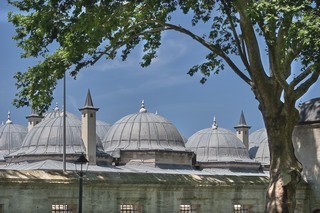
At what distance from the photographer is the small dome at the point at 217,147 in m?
75.1

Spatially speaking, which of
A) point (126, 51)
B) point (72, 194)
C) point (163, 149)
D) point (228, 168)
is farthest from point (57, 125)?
point (72, 194)

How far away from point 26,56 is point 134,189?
178 inches

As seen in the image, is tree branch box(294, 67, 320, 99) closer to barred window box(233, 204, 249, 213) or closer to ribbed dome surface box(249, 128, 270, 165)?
barred window box(233, 204, 249, 213)

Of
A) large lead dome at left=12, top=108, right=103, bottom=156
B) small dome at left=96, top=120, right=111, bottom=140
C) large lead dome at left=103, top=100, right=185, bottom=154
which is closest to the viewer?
large lead dome at left=12, top=108, right=103, bottom=156

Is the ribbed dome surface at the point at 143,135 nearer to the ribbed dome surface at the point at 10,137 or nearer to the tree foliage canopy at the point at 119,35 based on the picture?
the ribbed dome surface at the point at 10,137

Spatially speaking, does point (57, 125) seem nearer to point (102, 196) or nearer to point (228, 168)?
point (228, 168)

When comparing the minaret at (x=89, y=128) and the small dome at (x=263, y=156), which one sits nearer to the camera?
the minaret at (x=89, y=128)

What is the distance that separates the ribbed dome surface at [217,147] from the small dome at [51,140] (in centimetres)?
1544

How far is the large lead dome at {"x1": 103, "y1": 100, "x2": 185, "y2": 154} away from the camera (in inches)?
2574

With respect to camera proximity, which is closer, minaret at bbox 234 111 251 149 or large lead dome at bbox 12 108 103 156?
large lead dome at bbox 12 108 103 156

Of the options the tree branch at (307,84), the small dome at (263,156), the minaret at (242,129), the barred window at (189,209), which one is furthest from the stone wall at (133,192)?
the minaret at (242,129)

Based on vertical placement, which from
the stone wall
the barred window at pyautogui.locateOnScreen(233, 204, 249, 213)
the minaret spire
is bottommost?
the barred window at pyautogui.locateOnScreen(233, 204, 249, 213)

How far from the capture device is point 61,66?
Answer: 1847 centimetres

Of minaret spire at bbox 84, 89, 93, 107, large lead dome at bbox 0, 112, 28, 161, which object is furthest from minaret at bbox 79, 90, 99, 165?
large lead dome at bbox 0, 112, 28, 161
